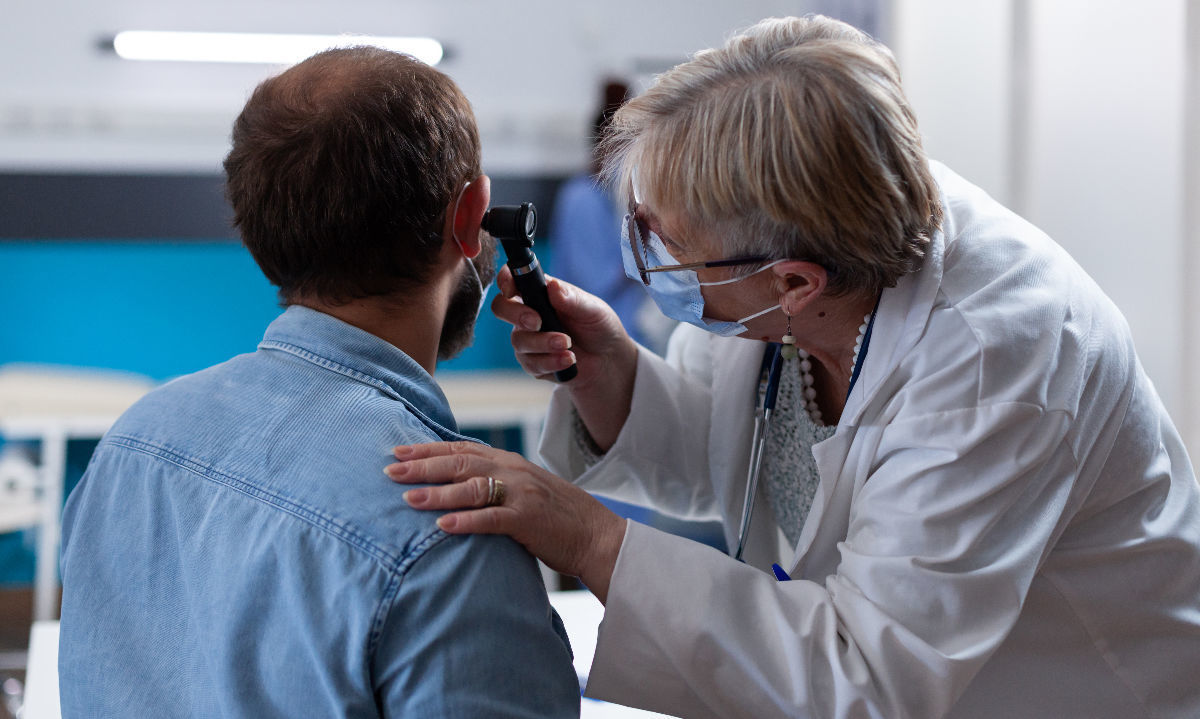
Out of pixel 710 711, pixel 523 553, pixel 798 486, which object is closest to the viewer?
pixel 523 553

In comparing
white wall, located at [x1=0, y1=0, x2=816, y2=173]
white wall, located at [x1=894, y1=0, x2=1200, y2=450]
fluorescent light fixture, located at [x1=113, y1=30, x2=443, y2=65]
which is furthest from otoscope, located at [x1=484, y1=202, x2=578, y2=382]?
fluorescent light fixture, located at [x1=113, y1=30, x2=443, y2=65]

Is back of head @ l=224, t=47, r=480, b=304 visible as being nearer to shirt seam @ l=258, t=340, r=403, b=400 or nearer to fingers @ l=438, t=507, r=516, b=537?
shirt seam @ l=258, t=340, r=403, b=400

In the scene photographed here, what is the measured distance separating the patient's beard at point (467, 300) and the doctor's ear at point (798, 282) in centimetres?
33

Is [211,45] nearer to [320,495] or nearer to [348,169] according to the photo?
[348,169]

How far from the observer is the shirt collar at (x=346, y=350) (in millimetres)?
957

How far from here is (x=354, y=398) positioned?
93cm

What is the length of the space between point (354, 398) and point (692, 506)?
0.83 meters

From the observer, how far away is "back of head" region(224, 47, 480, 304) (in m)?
0.93

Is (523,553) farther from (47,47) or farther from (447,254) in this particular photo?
(47,47)

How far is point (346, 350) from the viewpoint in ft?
3.15

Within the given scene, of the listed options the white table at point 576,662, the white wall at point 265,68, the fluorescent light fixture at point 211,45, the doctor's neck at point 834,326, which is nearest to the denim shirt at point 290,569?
the white table at point 576,662

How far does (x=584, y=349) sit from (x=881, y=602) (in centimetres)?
65

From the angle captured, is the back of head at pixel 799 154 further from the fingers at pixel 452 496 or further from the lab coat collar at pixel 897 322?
the fingers at pixel 452 496

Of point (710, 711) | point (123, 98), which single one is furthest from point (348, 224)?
point (123, 98)
